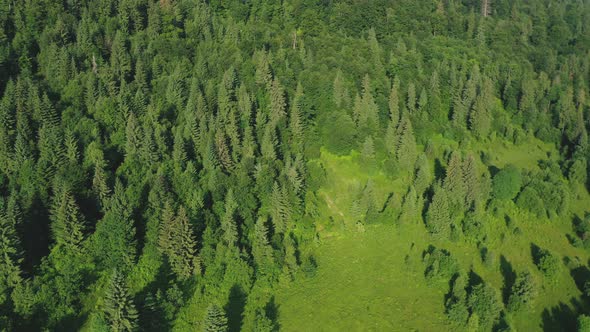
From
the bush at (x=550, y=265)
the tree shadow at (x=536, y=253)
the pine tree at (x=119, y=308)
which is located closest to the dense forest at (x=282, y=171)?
the pine tree at (x=119, y=308)

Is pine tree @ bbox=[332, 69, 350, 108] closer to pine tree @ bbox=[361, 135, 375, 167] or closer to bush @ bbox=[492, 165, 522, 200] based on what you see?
pine tree @ bbox=[361, 135, 375, 167]

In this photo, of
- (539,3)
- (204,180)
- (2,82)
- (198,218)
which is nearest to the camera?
(198,218)

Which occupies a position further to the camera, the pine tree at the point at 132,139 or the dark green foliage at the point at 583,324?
the pine tree at the point at 132,139

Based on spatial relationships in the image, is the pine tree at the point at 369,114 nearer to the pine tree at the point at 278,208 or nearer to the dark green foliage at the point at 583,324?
the pine tree at the point at 278,208

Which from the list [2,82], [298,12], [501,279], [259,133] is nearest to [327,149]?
[259,133]


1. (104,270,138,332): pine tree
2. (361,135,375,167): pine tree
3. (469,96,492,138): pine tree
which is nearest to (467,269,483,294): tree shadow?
(361,135,375,167): pine tree

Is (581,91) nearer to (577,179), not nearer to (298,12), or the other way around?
(577,179)

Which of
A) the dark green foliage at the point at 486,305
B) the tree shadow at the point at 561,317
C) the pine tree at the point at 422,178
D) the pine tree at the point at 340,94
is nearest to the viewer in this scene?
the dark green foliage at the point at 486,305
